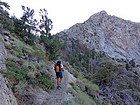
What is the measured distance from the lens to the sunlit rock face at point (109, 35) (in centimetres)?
6894

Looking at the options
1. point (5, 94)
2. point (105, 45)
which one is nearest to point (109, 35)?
point (105, 45)

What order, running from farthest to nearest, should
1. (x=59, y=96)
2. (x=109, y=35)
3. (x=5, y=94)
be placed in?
(x=109, y=35) → (x=59, y=96) → (x=5, y=94)

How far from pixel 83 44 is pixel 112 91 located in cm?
3812

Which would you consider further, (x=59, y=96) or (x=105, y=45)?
(x=105, y=45)

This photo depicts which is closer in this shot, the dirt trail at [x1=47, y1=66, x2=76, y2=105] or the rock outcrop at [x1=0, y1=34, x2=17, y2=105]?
the rock outcrop at [x1=0, y1=34, x2=17, y2=105]

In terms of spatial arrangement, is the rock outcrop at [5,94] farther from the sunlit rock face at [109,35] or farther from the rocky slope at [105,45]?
the sunlit rock face at [109,35]

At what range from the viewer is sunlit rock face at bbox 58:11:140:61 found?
6894 cm

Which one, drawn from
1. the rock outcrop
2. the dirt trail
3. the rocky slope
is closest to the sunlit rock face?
the rocky slope

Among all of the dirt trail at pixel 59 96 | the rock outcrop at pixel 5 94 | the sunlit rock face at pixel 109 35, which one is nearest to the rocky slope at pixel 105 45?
the sunlit rock face at pixel 109 35

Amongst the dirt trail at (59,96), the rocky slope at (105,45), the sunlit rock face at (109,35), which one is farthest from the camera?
the sunlit rock face at (109,35)

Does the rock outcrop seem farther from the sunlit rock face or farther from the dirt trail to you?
the sunlit rock face

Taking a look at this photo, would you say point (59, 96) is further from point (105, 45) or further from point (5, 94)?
point (105, 45)

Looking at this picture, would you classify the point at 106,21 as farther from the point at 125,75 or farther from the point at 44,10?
the point at 44,10

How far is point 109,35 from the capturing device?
7794 cm
